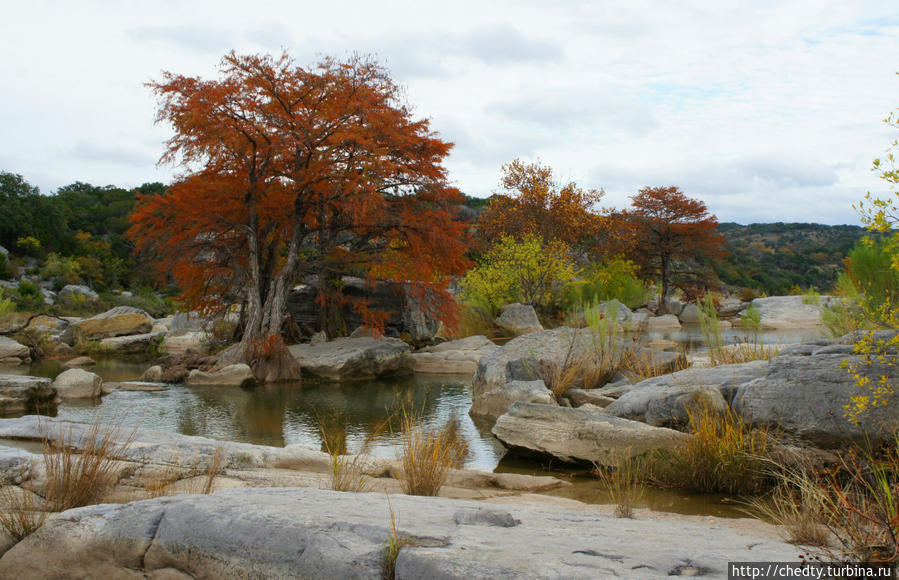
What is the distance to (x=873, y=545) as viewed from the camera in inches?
96.4

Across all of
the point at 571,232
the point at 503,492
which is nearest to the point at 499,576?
the point at 503,492

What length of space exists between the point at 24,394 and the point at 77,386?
1.19 m

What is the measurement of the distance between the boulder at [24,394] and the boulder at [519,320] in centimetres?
1504

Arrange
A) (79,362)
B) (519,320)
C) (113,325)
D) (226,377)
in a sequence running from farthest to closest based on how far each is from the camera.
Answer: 1. (519,320)
2. (113,325)
3. (79,362)
4. (226,377)

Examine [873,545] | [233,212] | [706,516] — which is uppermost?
[233,212]

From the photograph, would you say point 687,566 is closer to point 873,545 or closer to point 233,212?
point 873,545

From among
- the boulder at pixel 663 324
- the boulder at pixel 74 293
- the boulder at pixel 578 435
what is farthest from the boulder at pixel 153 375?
the boulder at pixel 663 324

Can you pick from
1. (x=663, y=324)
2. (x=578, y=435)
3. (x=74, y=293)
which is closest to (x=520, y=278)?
(x=663, y=324)

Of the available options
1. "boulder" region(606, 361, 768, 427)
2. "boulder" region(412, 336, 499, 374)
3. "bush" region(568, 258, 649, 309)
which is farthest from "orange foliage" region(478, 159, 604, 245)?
"boulder" region(606, 361, 768, 427)

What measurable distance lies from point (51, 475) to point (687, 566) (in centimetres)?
371

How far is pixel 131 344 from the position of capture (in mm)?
18859

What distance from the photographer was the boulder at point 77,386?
1114 centimetres

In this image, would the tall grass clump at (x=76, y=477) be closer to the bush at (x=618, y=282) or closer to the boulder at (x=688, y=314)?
the bush at (x=618, y=282)

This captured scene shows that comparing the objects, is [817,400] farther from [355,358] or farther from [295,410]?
[355,358]
